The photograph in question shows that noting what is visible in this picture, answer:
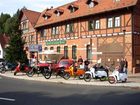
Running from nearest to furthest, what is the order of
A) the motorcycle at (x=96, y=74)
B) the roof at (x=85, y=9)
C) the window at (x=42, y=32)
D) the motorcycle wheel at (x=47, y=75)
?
1. the motorcycle at (x=96, y=74)
2. the motorcycle wheel at (x=47, y=75)
3. the roof at (x=85, y=9)
4. the window at (x=42, y=32)

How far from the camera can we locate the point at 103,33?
1469 inches

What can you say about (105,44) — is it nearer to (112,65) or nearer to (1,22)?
(112,65)

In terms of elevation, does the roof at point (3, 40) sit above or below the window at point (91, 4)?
below

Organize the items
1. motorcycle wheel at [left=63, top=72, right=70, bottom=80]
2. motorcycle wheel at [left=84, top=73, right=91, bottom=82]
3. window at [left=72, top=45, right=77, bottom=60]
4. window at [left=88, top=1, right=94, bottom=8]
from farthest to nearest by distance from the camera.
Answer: window at [left=72, top=45, right=77, bottom=60], window at [left=88, top=1, right=94, bottom=8], motorcycle wheel at [left=63, top=72, right=70, bottom=80], motorcycle wheel at [left=84, top=73, right=91, bottom=82]

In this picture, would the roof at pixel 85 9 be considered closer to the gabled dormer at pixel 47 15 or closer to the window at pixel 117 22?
the gabled dormer at pixel 47 15

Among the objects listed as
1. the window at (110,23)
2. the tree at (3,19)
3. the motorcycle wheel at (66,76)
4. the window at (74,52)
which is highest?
the tree at (3,19)

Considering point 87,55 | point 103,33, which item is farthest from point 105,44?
point 87,55

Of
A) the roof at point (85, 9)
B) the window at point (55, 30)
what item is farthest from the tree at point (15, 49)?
the window at point (55, 30)

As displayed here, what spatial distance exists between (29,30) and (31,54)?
4650 mm

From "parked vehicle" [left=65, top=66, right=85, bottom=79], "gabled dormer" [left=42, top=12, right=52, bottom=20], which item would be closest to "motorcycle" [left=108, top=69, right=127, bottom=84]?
"parked vehicle" [left=65, top=66, right=85, bottom=79]

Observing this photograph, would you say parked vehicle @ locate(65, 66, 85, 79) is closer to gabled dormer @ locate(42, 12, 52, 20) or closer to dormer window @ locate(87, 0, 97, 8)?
dormer window @ locate(87, 0, 97, 8)

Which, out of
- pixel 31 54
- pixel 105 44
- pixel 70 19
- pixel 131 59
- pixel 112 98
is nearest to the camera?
pixel 112 98

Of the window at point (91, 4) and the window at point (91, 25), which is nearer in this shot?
the window at point (91, 25)

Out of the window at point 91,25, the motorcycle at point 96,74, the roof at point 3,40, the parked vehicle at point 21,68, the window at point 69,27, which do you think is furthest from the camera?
the roof at point 3,40
